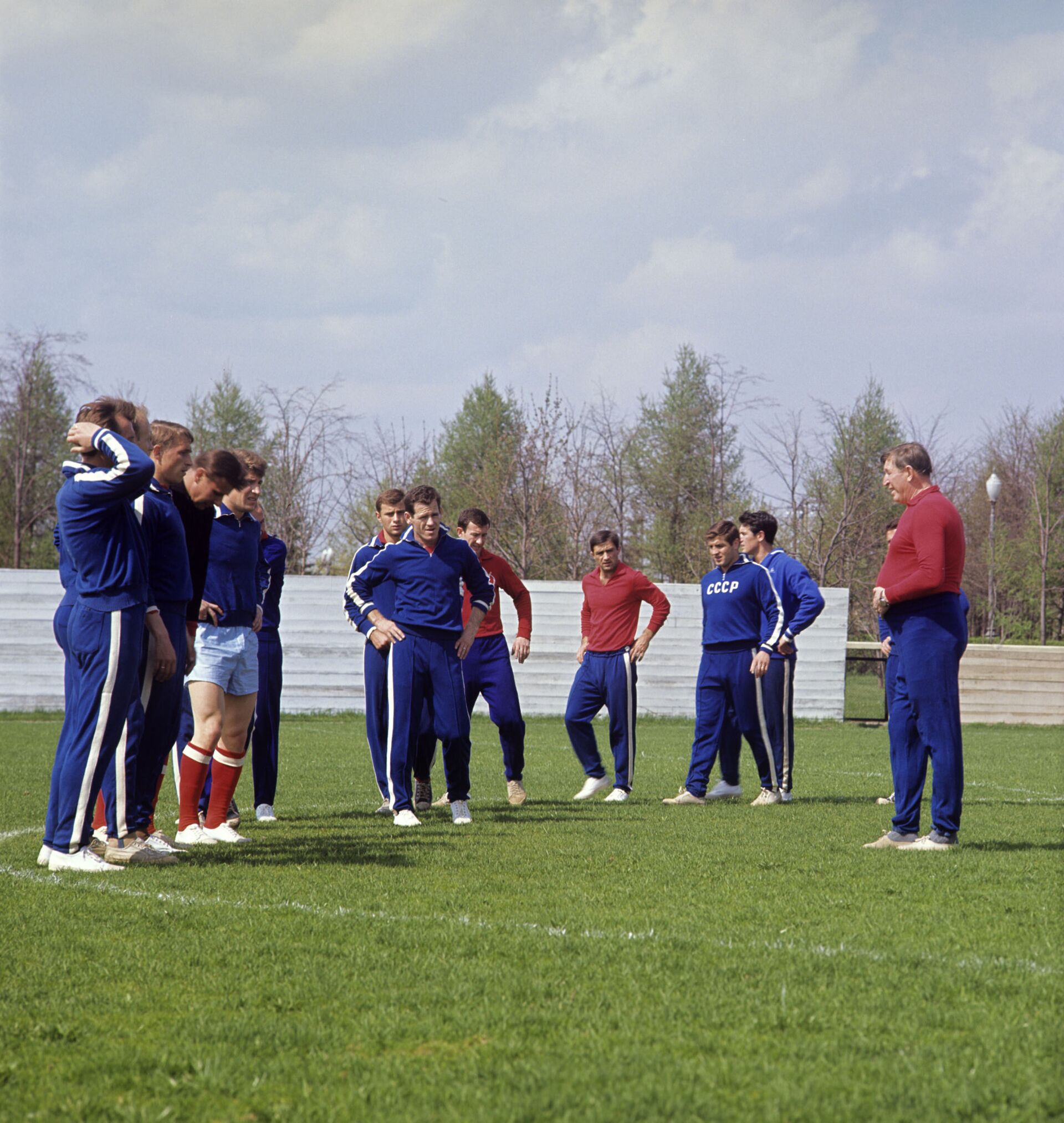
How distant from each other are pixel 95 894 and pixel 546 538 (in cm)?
2866

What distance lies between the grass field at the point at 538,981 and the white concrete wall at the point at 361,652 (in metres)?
12.9

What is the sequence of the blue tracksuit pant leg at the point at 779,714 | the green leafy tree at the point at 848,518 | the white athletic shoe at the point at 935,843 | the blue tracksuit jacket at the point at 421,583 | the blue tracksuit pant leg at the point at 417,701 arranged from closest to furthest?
the white athletic shoe at the point at 935,843
the blue tracksuit pant leg at the point at 417,701
the blue tracksuit jacket at the point at 421,583
the blue tracksuit pant leg at the point at 779,714
the green leafy tree at the point at 848,518

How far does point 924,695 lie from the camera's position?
6.49 m

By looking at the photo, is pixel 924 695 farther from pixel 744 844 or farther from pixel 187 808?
pixel 187 808

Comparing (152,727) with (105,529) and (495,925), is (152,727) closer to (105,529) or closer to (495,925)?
(105,529)

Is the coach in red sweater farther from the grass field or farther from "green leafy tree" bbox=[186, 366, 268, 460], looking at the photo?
"green leafy tree" bbox=[186, 366, 268, 460]

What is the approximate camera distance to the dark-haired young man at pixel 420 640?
757 cm

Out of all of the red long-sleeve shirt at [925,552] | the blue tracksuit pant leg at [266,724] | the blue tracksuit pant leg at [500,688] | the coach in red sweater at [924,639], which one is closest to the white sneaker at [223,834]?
the blue tracksuit pant leg at [266,724]

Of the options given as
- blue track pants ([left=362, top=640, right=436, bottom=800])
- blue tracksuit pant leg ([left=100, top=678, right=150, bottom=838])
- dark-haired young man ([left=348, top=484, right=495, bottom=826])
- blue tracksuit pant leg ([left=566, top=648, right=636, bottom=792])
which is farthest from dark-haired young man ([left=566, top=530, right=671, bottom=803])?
blue tracksuit pant leg ([left=100, top=678, right=150, bottom=838])

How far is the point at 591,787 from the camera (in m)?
9.57

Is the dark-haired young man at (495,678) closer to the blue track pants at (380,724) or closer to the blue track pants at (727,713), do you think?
the blue track pants at (380,724)

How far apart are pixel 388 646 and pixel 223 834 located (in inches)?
61.6

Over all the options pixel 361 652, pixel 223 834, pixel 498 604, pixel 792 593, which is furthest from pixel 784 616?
pixel 361 652

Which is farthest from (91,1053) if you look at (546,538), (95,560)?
(546,538)
